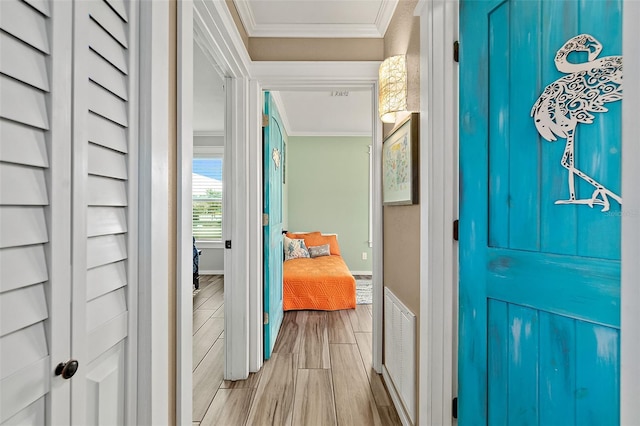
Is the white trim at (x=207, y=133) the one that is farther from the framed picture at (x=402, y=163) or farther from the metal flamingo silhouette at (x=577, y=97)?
the metal flamingo silhouette at (x=577, y=97)

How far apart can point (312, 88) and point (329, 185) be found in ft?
12.2

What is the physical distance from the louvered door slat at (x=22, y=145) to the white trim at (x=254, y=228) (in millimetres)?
1749

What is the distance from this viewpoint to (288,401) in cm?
209

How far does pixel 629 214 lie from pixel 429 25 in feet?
4.07

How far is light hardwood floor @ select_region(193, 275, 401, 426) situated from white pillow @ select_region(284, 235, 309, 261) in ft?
5.30

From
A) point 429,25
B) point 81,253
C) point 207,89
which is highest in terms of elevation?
point 207,89

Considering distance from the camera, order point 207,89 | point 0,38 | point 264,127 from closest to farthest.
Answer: point 0,38
point 264,127
point 207,89

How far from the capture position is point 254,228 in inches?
94.9

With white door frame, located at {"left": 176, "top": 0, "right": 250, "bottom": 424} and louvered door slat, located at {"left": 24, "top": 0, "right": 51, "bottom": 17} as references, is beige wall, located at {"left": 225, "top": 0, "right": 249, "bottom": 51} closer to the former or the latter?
white door frame, located at {"left": 176, "top": 0, "right": 250, "bottom": 424}

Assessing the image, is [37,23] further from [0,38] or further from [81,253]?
[81,253]

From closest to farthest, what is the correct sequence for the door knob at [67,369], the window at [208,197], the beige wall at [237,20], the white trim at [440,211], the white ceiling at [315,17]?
the door knob at [67,369], the white trim at [440,211], the beige wall at [237,20], the white ceiling at [315,17], the window at [208,197]

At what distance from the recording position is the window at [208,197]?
614 cm

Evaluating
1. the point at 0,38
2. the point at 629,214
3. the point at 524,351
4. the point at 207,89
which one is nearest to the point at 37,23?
the point at 0,38

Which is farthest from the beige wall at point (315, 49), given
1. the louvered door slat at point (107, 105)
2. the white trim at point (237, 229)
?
the louvered door slat at point (107, 105)
